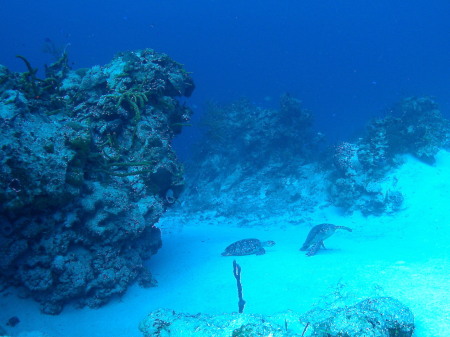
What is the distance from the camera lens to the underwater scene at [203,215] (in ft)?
16.9

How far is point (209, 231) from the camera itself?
42.7 ft

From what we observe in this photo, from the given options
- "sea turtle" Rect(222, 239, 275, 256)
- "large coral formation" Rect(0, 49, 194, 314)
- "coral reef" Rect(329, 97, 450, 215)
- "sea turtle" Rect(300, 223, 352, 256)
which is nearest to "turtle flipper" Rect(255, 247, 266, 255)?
"sea turtle" Rect(222, 239, 275, 256)

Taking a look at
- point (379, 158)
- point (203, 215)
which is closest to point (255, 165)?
point (203, 215)

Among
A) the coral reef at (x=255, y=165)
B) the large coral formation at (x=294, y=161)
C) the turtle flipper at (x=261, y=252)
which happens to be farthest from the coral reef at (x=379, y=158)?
the turtle flipper at (x=261, y=252)

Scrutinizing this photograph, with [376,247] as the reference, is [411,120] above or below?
above

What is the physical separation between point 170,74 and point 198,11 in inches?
4299

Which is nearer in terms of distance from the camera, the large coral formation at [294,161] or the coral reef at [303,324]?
the coral reef at [303,324]

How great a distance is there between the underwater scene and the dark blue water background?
53.8 feet

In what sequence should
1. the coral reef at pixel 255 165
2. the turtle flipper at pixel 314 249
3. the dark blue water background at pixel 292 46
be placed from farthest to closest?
the dark blue water background at pixel 292 46 < the coral reef at pixel 255 165 < the turtle flipper at pixel 314 249

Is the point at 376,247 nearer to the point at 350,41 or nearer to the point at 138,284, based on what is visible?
the point at 138,284

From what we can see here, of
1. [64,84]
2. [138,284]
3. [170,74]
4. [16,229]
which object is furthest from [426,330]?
[64,84]

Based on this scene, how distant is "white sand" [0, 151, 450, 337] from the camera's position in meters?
5.78

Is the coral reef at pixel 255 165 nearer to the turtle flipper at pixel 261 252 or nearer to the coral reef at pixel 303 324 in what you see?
the turtle flipper at pixel 261 252

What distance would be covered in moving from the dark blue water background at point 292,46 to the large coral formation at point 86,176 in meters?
22.8
